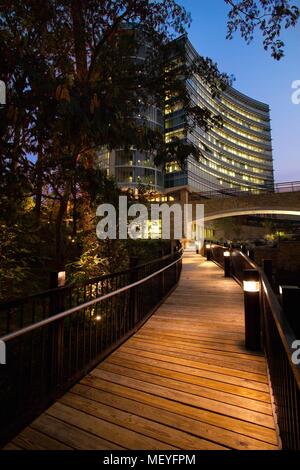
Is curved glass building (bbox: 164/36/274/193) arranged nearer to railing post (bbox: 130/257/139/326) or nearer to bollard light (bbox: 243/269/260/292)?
railing post (bbox: 130/257/139/326)

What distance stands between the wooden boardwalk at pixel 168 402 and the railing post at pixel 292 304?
1.00m

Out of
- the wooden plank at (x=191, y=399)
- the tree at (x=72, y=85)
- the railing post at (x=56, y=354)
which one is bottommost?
the wooden plank at (x=191, y=399)

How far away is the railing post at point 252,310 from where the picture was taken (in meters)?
3.89

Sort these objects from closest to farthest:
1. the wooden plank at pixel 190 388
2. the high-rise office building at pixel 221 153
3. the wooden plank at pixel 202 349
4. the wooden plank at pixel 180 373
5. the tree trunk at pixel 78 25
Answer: the wooden plank at pixel 190 388 → the wooden plank at pixel 180 373 → the wooden plank at pixel 202 349 → the tree trunk at pixel 78 25 → the high-rise office building at pixel 221 153

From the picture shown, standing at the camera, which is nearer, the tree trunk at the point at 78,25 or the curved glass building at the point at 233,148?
the tree trunk at the point at 78,25

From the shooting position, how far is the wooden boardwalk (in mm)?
2158

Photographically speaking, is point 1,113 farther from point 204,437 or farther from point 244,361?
point 244,361

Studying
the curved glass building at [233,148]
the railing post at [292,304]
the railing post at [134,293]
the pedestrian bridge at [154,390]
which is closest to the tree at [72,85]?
the railing post at [134,293]

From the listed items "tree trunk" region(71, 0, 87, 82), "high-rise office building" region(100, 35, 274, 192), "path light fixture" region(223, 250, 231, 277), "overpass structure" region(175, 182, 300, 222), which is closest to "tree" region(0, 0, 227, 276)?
"tree trunk" region(71, 0, 87, 82)

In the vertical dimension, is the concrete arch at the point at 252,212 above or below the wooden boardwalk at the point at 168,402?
above

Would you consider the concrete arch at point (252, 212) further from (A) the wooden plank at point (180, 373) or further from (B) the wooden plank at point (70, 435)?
(B) the wooden plank at point (70, 435)

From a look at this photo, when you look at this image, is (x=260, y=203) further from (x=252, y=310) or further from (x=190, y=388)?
(x=190, y=388)
